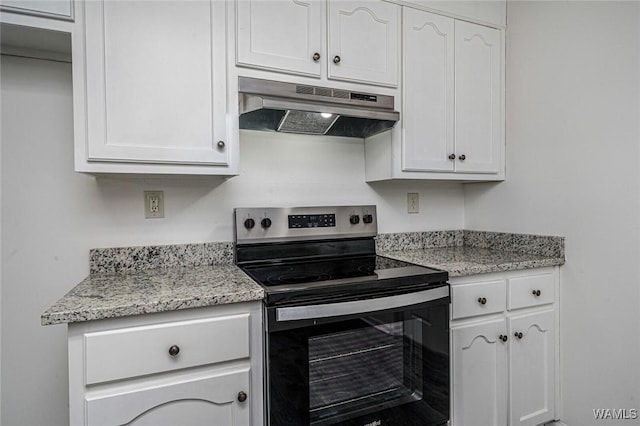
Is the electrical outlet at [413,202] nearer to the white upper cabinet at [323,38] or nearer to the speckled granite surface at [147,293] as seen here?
the white upper cabinet at [323,38]

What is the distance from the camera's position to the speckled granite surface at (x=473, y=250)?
5.38 ft

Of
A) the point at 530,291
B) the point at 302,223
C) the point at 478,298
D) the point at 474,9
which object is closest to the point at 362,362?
the point at 478,298

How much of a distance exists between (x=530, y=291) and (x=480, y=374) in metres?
0.46

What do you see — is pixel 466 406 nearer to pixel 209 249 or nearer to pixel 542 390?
pixel 542 390

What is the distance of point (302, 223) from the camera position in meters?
1.81

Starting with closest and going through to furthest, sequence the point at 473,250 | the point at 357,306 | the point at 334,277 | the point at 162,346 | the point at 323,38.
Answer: the point at 162,346
the point at 357,306
the point at 334,277
the point at 323,38
the point at 473,250

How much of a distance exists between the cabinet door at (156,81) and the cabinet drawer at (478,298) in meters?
1.16

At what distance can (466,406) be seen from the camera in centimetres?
157

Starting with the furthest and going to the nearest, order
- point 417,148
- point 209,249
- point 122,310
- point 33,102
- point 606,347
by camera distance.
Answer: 1. point 417,148
2. point 209,249
3. point 606,347
4. point 33,102
5. point 122,310

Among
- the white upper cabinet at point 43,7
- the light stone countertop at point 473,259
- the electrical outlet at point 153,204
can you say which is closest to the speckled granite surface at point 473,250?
the light stone countertop at point 473,259

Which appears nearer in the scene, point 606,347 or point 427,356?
point 427,356

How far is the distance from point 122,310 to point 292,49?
1.19 meters

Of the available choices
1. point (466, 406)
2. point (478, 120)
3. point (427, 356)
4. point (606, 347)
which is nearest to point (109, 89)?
point (427, 356)

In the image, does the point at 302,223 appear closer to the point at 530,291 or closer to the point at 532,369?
the point at 530,291
